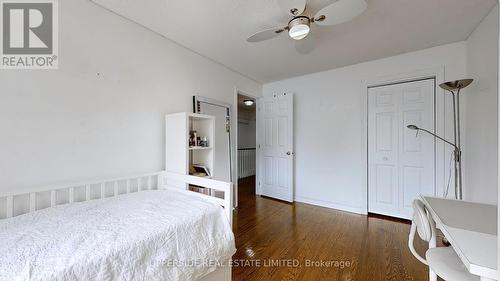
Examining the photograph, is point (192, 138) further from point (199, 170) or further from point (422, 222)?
point (422, 222)

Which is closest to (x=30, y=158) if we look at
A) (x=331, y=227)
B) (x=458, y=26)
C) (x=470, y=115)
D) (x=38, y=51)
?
(x=38, y=51)

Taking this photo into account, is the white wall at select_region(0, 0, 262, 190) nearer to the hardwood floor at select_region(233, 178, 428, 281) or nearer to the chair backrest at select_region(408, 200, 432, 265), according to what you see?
the hardwood floor at select_region(233, 178, 428, 281)

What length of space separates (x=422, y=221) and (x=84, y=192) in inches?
97.4

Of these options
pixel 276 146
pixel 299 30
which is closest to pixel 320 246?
pixel 276 146

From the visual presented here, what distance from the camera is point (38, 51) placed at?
1.47m

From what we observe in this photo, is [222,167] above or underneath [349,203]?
above

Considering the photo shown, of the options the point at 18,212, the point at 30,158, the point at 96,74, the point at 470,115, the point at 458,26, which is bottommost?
the point at 18,212

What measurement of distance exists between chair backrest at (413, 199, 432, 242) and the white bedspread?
4.05 ft

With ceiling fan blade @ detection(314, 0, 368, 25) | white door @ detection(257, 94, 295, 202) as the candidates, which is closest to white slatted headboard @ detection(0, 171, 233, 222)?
ceiling fan blade @ detection(314, 0, 368, 25)

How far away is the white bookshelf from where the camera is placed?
201 centimetres

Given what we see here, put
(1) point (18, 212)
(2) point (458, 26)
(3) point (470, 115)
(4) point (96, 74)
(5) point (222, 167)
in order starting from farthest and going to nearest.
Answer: (5) point (222, 167) < (3) point (470, 115) < (2) point (458, 26) < (4) point (96, 74) < (1) point (18, 212)

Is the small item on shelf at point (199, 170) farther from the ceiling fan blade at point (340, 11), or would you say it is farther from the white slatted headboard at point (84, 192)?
the ceiling fan blade at point (340, 11)

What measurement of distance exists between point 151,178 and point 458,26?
355cm

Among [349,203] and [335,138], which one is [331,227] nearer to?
[349,203]
